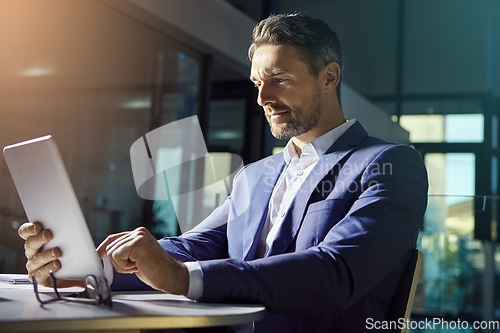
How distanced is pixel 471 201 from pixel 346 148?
7.82ft

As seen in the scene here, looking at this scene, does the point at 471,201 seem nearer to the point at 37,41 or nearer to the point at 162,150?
the point at 162,150

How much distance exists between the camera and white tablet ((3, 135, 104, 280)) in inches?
39.6

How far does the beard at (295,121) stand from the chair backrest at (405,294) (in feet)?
1.87

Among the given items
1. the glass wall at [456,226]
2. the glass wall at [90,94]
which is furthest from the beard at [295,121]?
the glass wall at [456,226]

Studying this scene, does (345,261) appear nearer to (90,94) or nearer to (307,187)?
(307,187)

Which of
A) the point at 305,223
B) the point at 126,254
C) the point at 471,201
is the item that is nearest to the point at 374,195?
the point at 305,223

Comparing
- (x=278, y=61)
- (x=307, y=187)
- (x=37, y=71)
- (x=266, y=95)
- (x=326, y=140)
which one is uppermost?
(x=37, y=71)

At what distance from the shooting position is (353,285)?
115cm

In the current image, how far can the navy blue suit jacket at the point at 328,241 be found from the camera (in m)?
1.08

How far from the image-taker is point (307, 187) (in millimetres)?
1524

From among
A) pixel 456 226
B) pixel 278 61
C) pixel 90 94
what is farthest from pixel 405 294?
pixel 90 94

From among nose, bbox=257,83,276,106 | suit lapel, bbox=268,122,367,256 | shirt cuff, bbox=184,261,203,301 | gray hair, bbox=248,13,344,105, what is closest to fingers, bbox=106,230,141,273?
shirt cuff, bbox=184,261,203,301

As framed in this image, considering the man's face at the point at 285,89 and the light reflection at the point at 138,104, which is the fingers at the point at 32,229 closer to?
the man's face at the point at 285,89

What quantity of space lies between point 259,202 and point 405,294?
1.84 ft
